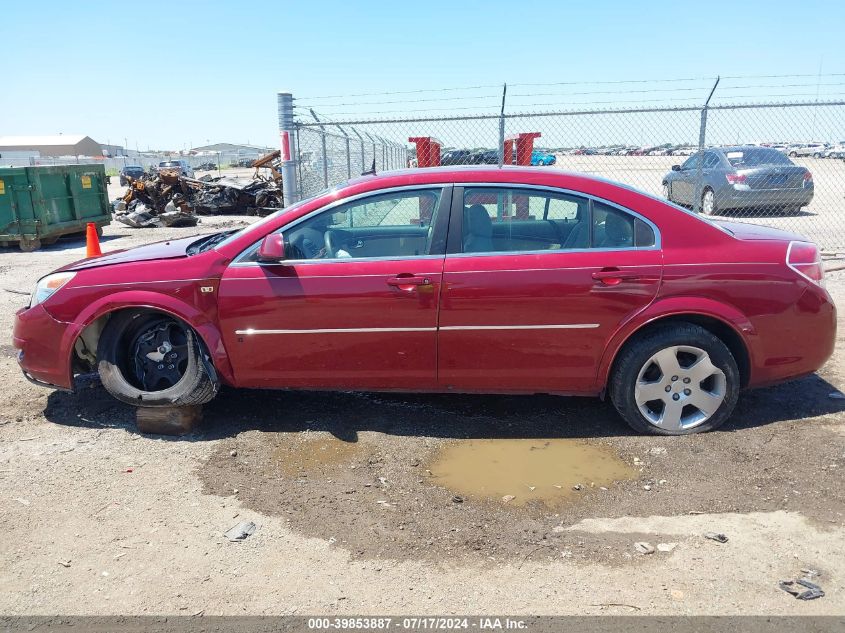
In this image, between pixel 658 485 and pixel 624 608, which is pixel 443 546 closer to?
pixel 624 608

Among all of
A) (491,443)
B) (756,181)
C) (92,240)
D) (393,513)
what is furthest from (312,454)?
(756,181)

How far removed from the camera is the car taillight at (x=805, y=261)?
4.00 m

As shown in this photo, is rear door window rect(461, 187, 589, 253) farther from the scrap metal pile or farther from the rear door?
the scrap metal pile

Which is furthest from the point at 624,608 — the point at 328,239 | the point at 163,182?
the point at 163,182

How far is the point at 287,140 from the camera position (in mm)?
9062

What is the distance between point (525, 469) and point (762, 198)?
10.5 metres

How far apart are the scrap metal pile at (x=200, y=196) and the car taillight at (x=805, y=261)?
16636 mm

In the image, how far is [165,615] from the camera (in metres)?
2.70

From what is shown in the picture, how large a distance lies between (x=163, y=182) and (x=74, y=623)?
18.2 meters

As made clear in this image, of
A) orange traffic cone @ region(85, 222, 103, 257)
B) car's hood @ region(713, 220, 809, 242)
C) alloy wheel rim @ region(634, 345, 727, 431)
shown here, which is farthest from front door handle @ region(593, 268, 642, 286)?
orange traffic cone @ region(85, 222, 103, 257)

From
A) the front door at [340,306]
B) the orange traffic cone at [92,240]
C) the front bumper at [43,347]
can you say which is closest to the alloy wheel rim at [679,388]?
the front door at [340,306]

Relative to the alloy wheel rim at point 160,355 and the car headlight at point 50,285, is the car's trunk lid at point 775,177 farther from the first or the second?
the car headlight at point 50,285

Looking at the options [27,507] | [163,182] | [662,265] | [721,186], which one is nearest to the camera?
[27,507]

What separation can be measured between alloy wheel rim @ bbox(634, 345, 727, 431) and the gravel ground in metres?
0.15
